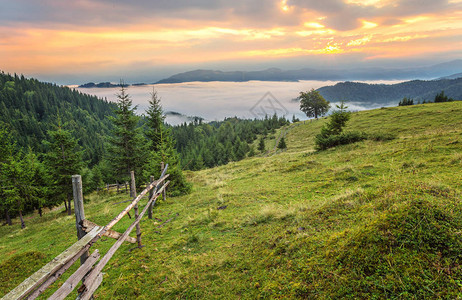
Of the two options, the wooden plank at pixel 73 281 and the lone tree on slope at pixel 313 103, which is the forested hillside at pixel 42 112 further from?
the wooden plank at pixel 73 281

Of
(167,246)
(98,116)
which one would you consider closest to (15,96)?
(98,116)

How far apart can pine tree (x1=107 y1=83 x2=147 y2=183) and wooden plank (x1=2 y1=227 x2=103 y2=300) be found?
834 inches

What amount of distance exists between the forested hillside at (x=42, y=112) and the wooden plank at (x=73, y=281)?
126m

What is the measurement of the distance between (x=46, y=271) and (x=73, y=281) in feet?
2.61

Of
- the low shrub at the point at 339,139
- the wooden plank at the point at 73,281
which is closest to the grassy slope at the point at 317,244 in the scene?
the wooden plank at the point at 73,281

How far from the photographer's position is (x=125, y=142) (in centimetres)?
2469

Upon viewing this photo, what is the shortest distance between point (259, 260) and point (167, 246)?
4.32m

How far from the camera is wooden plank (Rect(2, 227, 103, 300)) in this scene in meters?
2.96

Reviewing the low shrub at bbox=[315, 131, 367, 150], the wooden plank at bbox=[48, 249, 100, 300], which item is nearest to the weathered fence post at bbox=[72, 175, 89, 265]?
the wooden plank at bbox=[48, 249, 100, 300]

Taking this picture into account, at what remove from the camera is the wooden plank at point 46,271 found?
296 centimetres

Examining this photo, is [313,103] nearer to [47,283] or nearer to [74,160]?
[74,160]

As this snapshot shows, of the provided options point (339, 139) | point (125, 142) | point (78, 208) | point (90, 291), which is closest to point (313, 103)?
point (339, 139)

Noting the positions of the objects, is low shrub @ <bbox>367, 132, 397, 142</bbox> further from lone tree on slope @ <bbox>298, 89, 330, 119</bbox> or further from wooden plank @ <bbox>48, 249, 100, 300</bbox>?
lone tree on slope @ <bbox>298, 89, 330, 119</bbox>

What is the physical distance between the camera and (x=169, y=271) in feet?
20.1
